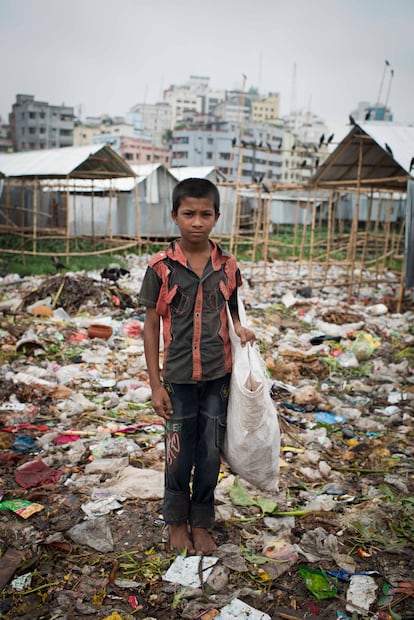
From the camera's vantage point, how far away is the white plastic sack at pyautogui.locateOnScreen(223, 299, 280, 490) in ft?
6.79

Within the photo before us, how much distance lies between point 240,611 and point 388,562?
2.32 ft

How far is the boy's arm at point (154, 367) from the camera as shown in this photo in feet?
6.91

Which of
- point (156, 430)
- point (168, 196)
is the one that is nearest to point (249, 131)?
point (168, 196)

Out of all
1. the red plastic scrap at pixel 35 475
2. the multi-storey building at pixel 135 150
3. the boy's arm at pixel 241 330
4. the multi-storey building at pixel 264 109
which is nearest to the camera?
the boy's arm at pixel 241 330

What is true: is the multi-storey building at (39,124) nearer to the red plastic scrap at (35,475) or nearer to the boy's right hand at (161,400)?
the red plastic scrap at (35,475)

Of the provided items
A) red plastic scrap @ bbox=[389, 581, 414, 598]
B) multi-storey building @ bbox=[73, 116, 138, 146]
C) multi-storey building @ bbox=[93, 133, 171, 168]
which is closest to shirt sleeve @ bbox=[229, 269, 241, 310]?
red plastic scrap @ bbox=[389, 581, 414, 598]

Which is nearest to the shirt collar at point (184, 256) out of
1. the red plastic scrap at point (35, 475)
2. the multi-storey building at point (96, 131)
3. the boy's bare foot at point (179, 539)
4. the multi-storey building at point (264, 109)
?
the boy's bare foot at point (179, 539)

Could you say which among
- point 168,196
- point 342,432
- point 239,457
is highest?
point 168,196

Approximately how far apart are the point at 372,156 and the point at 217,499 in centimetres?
821

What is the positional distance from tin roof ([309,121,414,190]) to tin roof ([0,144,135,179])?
15.1ft

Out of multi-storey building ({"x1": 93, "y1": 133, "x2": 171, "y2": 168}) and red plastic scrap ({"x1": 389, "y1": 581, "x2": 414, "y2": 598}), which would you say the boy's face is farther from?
multi-storey building ({"x1": 93, "y1": 133, "x2": 171, "y2": 168})

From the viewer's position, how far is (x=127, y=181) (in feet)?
59.1

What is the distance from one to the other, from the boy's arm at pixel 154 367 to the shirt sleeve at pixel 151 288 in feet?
0.14

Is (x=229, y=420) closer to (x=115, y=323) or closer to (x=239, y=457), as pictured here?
(x=239, y=457)
